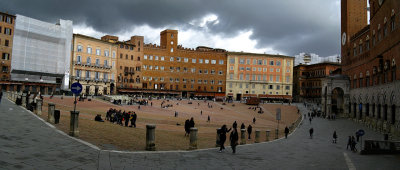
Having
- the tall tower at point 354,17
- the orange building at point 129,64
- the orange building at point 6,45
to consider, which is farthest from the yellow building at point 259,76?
the orange building at point 6,45

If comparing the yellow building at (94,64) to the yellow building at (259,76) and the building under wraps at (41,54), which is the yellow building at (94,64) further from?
the yellow building at (259,76)

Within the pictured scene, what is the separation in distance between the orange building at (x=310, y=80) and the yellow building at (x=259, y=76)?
25.5 ft

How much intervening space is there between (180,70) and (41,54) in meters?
36.3

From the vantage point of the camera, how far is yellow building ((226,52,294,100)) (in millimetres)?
88125

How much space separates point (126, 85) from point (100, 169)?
70.5 m

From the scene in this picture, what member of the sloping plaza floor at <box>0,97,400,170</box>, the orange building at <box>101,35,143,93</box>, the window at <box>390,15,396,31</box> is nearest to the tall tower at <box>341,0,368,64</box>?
the window at <box>390,15,396,31</box>

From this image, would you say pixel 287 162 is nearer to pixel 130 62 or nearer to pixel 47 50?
pixel 47 50

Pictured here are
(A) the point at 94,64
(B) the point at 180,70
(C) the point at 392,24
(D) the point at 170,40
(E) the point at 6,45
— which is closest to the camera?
(C) the point at 392,24

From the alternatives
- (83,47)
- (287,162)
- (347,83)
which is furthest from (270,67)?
(287,162)

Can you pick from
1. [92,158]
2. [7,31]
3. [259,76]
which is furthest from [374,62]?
[7,31]

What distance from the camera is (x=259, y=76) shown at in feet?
293

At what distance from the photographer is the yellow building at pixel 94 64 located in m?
66.6

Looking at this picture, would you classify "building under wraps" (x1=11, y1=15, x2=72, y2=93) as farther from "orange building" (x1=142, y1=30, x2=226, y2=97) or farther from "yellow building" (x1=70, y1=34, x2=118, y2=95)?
"orange building" (x1=142, y1=30, x2=226, y2=97)

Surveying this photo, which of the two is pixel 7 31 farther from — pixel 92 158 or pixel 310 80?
pixel 310 80
